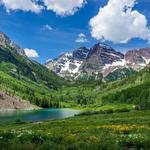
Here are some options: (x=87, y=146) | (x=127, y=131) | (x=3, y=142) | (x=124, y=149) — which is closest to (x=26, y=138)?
(x=3, y=142)

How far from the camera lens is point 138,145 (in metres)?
28.9

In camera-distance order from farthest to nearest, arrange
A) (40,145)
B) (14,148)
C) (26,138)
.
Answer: (26,138), (40,145), (14,148)

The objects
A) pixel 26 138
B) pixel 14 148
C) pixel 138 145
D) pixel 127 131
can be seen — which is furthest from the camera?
pixel 127 131

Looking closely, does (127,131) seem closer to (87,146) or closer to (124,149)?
(124,149)

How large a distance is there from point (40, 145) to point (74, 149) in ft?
7.31

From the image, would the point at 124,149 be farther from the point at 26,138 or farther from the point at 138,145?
the point at 26,138

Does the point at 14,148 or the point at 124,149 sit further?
the point at 124,149

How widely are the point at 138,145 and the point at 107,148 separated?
4709mm

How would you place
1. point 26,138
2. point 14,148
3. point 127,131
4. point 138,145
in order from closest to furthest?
point 14,148 → point 26,138 → point 138,145 → point 127,131

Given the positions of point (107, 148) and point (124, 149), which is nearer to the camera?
point (107, 148)

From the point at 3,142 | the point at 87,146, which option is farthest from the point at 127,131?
the point at 3,142

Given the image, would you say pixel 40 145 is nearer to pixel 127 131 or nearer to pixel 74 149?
pixel 74 149

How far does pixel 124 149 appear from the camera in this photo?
28.2m

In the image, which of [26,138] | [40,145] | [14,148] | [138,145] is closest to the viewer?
[14,148]
